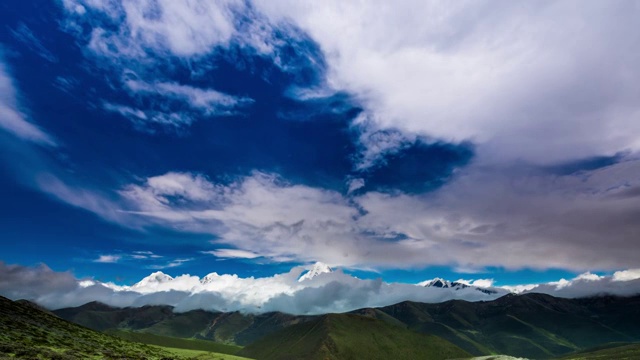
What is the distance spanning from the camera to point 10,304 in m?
115

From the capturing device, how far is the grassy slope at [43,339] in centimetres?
7256

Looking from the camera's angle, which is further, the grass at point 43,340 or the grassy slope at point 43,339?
the grassy slope at point 43,339

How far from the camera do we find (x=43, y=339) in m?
88.7

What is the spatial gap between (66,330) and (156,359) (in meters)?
30.3

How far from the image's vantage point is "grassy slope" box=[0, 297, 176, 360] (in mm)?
72562

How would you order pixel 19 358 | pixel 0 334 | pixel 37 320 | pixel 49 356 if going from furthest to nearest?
pixel 37 320 < pixel 0 334 < pixel 49 356 < pixel 19 358

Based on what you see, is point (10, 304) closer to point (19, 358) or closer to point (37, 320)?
point (37, 320)

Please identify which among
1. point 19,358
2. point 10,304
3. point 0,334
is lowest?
point 19,358

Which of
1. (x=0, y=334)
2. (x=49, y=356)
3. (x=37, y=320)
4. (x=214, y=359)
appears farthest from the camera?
(x=214, y=359)

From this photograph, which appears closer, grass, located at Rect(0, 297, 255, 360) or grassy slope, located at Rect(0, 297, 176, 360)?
grass, located at Rect(0, 297, 255, 360)

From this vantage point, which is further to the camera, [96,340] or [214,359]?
[214,359]

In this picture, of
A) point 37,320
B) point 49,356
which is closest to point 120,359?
point 49,356

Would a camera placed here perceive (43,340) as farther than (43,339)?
No

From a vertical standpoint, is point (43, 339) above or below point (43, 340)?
above
